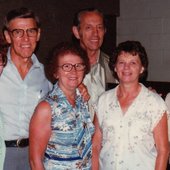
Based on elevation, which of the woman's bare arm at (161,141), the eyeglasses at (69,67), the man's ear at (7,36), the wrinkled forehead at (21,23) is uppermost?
the wrinkled forehead at (21,23)

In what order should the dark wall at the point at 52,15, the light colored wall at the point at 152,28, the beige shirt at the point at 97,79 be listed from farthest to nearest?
1. the light colored wall at the point at 152,28
2. the dark wall at the point at 52,15
3. the beige shirt at the point at 97,79

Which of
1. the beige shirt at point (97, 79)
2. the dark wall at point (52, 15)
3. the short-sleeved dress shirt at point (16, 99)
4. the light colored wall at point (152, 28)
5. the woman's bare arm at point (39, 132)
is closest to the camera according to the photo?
the woman's bare arm at point (39, 132)

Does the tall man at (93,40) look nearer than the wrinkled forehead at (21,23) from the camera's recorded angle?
No

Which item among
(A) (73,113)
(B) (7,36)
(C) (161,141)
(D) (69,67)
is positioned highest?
(B) (7,36)

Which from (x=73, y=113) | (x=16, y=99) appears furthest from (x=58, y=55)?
(x=16, y=99)

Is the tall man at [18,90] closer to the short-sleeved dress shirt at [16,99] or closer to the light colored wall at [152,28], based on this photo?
the short-sleeved dress shirt at [16,99]

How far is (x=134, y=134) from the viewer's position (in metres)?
1.98

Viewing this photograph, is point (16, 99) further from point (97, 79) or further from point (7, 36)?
point (97, 79)

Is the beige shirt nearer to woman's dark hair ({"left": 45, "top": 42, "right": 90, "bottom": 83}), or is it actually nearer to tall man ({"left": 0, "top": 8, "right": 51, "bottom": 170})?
tall man ({"left": 0, "top": 8, "right": 51, "bottom": 170})

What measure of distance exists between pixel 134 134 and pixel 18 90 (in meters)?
0.73

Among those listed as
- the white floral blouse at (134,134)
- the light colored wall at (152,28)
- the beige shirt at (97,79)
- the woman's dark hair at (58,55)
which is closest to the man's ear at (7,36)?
the woman's dark hair at (58,55)

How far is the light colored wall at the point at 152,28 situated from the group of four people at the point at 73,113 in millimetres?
2367

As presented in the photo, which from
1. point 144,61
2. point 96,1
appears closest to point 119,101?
point 144,61

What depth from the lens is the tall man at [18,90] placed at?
2.19 metres
